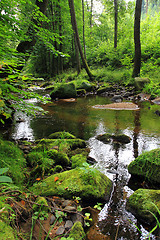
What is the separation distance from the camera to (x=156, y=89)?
31.9 ft

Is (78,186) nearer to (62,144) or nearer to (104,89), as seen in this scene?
(62,144)

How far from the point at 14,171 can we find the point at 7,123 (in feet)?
12.8

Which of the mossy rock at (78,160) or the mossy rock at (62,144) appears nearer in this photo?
the mossy rock at (78,160)

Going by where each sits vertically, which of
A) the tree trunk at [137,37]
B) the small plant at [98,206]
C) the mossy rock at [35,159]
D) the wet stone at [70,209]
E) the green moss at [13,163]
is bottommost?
the small plant at [98,206]

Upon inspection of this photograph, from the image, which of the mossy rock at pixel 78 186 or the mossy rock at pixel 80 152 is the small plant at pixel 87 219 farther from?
the mossy rock at pixel 80 152

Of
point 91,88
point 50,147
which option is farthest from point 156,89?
point 50,147

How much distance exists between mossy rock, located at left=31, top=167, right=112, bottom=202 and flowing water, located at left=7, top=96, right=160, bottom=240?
7.1 inches

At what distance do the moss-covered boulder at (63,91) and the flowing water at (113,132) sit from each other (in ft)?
11.4

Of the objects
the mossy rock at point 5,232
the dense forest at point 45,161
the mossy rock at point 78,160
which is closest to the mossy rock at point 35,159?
the dense forest at point 45,161

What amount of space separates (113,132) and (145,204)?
3.00 m

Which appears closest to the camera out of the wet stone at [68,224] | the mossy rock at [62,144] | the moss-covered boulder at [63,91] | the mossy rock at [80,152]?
the wet stone at [68,224]

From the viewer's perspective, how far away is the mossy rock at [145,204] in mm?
1882

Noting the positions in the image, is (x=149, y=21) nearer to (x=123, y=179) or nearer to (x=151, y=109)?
(x=151, y=109)

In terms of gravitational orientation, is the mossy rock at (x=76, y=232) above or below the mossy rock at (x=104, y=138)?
above
